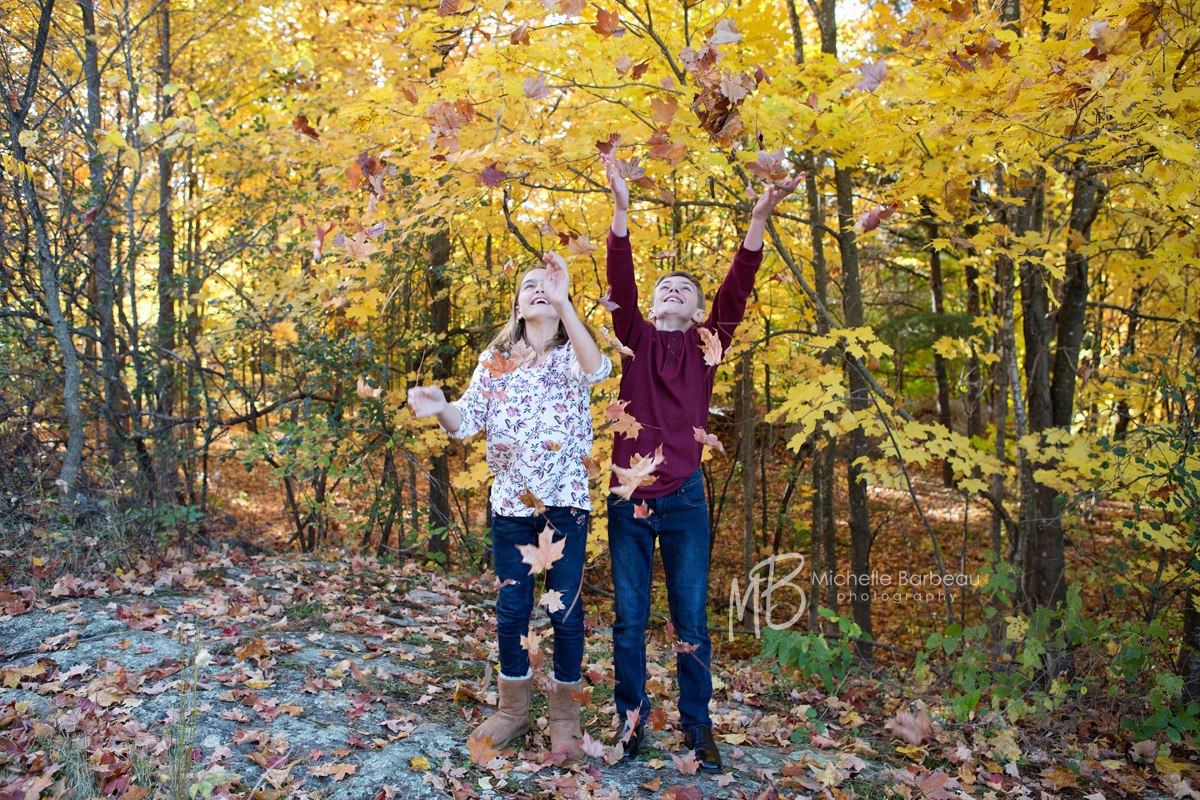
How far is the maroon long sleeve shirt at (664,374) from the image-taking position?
102 inches

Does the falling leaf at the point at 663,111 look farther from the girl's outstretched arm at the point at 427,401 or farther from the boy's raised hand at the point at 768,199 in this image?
the girl's outstretched arm at the point at 427,401

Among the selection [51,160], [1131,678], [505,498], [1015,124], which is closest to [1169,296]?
[1131,678]

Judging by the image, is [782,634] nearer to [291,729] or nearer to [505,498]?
[505,498]

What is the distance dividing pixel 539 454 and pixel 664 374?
1.79ft

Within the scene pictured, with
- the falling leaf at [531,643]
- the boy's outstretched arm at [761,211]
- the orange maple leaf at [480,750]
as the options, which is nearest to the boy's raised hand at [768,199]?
the boy's outstretched arm at [761,211]

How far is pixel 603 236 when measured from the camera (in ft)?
15.5

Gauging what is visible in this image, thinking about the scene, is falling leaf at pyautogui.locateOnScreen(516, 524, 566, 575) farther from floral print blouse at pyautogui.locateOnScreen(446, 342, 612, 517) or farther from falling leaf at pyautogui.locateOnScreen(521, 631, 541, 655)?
falling leaf at pyautogui.locateOnScreen(521, 631, 541, 655)

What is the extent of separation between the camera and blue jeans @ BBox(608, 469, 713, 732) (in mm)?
2607

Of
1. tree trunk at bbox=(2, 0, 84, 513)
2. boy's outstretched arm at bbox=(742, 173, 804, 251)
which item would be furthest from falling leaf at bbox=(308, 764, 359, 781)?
tree trunk at bbox=(2, 0, 84, 513)

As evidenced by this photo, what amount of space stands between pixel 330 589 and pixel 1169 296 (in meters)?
6.30

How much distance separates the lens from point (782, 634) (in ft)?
12.2

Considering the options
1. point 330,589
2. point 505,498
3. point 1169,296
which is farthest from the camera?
point 1169,296

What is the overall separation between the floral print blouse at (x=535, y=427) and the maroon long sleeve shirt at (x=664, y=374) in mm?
155

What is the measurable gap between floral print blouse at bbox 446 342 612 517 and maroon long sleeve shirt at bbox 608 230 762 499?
0.16 metres
